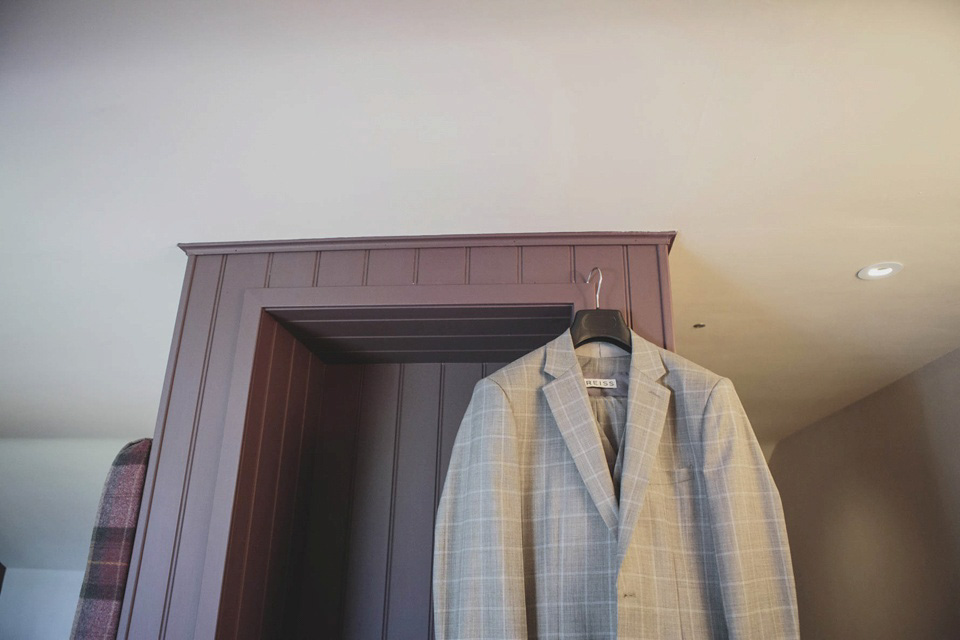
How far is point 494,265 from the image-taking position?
7.12 feet

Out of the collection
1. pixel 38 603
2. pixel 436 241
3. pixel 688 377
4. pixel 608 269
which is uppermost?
pixel 436 241

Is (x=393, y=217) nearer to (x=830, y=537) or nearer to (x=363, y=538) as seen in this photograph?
(x=363, y=538)

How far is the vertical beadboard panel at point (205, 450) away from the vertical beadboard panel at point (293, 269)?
38 mm

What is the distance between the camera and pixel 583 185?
74.9 inches

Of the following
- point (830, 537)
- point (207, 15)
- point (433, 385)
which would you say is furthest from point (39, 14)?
point (830, 537)

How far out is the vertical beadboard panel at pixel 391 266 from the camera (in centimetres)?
219

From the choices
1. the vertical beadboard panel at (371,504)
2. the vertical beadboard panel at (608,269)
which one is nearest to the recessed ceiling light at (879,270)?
the vertical beadboard panel at (608,269)

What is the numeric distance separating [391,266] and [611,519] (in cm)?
108

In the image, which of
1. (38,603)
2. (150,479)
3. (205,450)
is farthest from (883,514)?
(38,603)

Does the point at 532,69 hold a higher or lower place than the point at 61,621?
higher

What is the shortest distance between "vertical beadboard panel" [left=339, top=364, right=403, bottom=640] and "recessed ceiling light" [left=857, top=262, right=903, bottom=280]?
177 centimetres

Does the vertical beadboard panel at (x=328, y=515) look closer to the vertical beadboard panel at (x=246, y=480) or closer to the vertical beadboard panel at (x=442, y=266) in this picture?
the vertical beadboard panel at (x=246, y=480)

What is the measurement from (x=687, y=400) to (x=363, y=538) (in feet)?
4.41

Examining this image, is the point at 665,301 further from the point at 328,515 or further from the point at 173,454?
the point at 173,454
